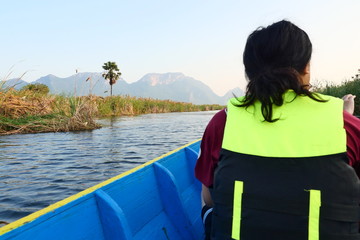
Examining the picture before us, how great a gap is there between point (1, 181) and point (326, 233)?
5641 mm

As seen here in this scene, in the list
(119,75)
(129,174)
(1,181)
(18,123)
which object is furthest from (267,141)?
(119,75)

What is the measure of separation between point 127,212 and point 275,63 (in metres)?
1.35

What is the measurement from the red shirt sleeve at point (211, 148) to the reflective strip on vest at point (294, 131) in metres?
0.10

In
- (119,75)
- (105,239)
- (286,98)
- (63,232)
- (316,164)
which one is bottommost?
(105,239)

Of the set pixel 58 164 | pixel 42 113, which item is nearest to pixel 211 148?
pixel 58 164

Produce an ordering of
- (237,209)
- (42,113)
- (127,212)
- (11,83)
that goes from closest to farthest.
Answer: (237,209), (127,212), (11,83), (42,113)

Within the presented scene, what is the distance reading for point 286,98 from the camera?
3.72 ft

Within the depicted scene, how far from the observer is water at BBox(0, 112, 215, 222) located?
14.5 feet

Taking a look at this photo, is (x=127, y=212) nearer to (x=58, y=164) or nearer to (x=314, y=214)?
(x=314, y=214)

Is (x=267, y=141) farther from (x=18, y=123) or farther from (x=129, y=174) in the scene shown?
(x=18, y=123)

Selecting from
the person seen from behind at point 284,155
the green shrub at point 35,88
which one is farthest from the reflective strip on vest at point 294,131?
the green shrub at point 35,88

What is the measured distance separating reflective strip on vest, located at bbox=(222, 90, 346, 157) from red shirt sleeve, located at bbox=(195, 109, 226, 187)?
10 centimetres

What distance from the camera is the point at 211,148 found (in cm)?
131

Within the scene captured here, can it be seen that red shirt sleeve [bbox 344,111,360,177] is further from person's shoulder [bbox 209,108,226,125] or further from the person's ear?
person's shoulder [bbox 209,108,226,125]
